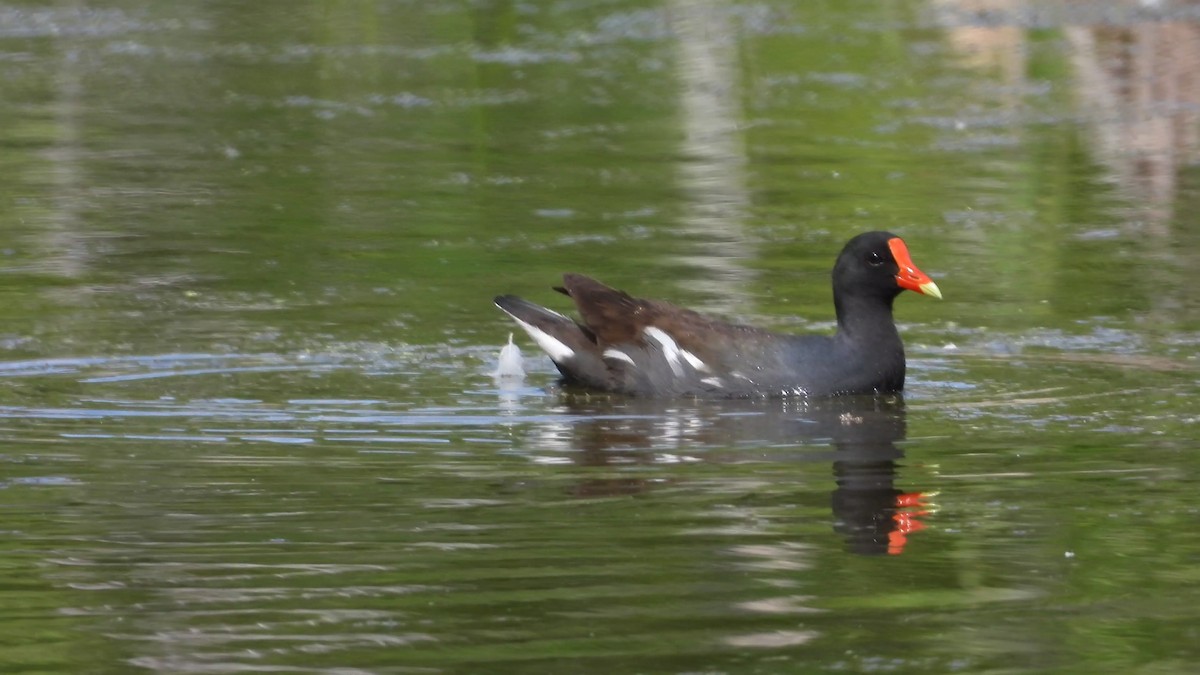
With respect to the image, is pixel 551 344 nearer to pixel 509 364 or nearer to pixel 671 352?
pixel 509 364

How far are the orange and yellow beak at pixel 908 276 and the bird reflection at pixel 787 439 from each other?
0.49m

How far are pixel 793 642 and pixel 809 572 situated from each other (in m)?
0.68

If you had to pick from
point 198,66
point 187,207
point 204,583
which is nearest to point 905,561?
point 204,583

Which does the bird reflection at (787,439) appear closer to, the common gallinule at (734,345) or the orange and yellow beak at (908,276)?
the common gallinule at (734,345)

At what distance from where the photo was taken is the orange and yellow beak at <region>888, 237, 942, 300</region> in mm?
9062

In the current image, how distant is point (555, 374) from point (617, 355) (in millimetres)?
570

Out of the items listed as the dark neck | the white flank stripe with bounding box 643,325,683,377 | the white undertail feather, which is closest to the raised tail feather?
the white undertail feather

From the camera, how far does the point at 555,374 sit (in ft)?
31.1

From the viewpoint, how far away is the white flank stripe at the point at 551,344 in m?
9.16

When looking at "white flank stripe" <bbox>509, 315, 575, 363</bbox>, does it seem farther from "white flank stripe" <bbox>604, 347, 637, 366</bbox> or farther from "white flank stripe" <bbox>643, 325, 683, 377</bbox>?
"white flank stripe" <bbox>643, 325, 683, 377</bbox>

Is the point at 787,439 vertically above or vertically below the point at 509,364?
below

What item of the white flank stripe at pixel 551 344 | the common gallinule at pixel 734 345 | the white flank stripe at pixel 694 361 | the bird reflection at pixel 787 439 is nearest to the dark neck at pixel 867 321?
the common gallinule at pixel 734 345

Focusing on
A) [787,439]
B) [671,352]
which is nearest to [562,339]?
[671,352]

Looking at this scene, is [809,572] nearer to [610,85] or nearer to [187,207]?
[187,207]
